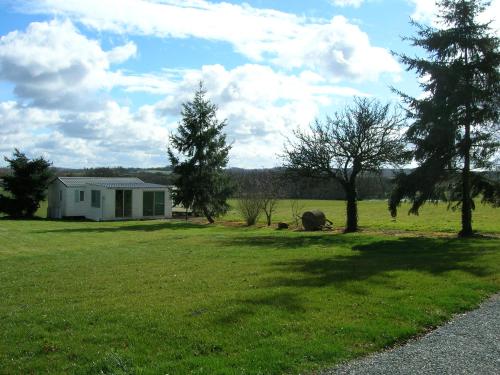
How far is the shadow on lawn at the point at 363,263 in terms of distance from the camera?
31.3 ft

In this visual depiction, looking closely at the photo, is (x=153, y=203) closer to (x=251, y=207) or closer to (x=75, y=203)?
(x=75, y=203)

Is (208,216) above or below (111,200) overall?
below

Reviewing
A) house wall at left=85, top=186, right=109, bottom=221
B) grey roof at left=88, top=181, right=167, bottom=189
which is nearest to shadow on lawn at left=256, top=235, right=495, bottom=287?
grey roof at left=88, top=181, right=167, bottom=189

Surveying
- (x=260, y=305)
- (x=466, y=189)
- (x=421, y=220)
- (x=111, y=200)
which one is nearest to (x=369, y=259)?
(x=260, y=305)

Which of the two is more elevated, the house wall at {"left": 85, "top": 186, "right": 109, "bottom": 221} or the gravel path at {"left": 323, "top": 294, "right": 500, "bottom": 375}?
the house wall at {"left": 85, "top": 186, "right": 109, "bottom": 221}

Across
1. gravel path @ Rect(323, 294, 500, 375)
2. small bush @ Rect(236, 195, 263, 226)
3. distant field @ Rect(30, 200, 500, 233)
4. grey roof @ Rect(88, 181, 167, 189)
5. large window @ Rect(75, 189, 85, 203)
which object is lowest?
gravel path @ Rect(323, 294, 500, 375)

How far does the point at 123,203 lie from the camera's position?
134ft

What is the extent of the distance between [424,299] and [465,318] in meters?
0.95

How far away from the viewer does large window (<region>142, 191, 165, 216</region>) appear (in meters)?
41.8

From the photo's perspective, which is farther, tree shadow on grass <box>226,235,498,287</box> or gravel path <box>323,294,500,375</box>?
tree shadow on grass <box>226,235,498,287</box>

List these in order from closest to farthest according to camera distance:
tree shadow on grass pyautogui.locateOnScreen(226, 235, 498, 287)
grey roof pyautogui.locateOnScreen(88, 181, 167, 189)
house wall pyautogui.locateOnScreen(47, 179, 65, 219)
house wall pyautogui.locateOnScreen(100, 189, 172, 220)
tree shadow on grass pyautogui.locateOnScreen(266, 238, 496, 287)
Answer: tree shadow on grass pyautogui.locateOnScreen(266, 238, 496, 287), tree shadow on grass pyautogui.locateOnScreen(226, 235, 498, 287), grey roof pyautogui.locateOnScreen(88, 181, 167, 189), house wall pyautogui.locateOnScreen(100, 189, 172, 220), house wall pyautogui.locateOnScreen(47, 179, 65, 219)

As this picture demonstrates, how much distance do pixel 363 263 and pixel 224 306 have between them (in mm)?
6343

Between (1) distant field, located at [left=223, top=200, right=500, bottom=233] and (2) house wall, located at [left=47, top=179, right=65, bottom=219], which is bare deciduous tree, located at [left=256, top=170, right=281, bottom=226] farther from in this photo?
(2) house wall, located at [left=47, top=179, right=65, bottom=219]

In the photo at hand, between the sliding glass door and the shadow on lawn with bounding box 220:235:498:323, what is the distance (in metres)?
22.0
